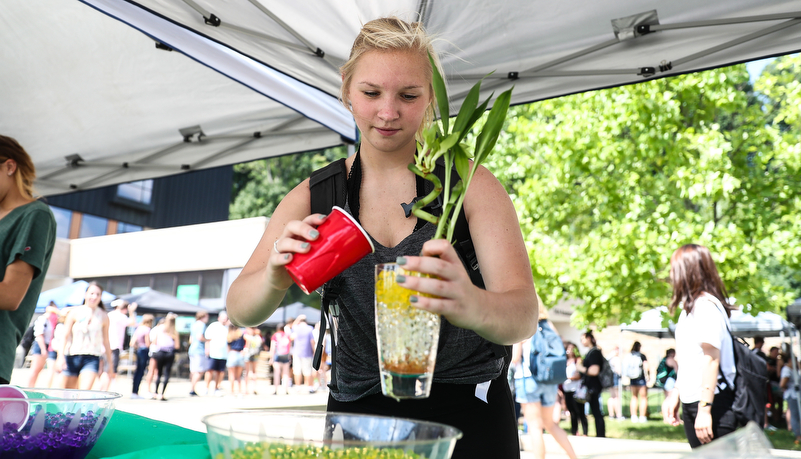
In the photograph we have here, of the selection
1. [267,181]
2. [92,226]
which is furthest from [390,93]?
[267,181]

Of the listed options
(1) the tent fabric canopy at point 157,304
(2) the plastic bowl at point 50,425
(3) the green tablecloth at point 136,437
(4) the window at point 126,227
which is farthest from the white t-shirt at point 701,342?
(4) the window at point 126,227

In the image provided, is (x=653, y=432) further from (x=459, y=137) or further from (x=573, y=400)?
(x=459, y=137)

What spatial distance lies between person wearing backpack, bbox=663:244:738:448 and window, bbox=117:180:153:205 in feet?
64.7

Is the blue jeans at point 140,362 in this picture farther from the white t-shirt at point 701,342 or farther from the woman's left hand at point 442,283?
the woman's left hand at point 442,283

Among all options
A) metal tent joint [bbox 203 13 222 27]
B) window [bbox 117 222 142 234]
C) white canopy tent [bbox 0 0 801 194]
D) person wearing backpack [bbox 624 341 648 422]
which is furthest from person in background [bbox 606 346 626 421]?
window [bbox 117 222 142 234]

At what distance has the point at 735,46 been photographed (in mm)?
2490

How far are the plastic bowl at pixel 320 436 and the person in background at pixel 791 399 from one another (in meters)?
10.9

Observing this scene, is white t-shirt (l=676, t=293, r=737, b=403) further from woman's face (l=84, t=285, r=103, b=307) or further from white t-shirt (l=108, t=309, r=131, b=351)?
white t-shirt (l=108, t=309, r=131, b=351)

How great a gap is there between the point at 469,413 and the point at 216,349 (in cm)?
1041

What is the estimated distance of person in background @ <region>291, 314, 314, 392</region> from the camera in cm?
1168

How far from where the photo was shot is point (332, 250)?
0.74m

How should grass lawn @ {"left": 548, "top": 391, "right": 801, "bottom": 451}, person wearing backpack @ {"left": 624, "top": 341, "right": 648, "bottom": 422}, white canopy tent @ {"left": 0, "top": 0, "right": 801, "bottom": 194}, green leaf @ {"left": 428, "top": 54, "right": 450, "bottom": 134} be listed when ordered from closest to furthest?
green leaf @ {"left": 428, "top": 54, "right": 450, "bottom": 134}
white canopy tent @ {"left": 0, "top": 0, "right": 801, "bottom": 194}
grass lawn @ {"left": 548, "top": 391, "right": 801, "bottom": 451}
person wearing backpack @ {"left": 624, "top": 341, "right": 648, "bottom": 422}

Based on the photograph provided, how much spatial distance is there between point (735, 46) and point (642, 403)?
10253 mm

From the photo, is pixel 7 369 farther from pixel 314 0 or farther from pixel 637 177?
pixel 637 177
